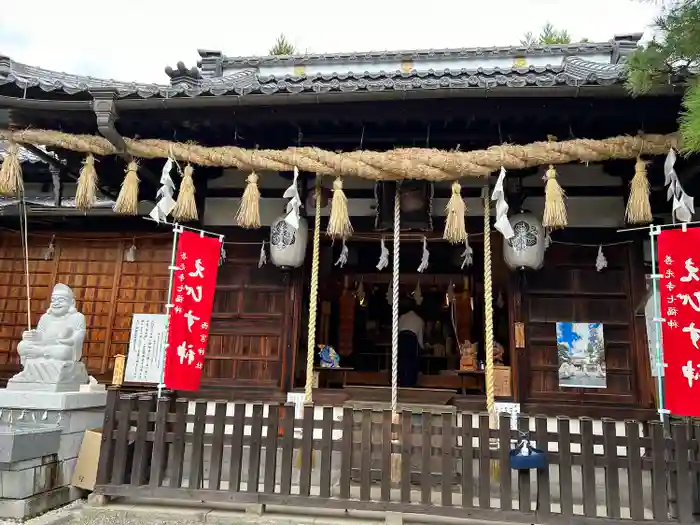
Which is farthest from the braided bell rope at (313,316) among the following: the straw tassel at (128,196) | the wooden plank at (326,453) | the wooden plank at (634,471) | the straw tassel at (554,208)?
the wooden plank at (634,471)

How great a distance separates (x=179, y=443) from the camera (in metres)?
4.99

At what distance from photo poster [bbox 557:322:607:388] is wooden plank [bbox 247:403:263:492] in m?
4.20

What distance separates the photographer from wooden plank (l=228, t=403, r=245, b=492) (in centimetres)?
489

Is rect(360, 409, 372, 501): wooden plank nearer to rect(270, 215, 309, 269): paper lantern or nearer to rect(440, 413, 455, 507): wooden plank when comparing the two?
rect(440, 413, 455, 507): wooden plank

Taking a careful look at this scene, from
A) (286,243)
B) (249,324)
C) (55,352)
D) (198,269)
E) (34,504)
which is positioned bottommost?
(34,504)

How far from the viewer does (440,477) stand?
15.3 feet

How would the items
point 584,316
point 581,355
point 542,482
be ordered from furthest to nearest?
point 584,316, point 581,355, point 542,482

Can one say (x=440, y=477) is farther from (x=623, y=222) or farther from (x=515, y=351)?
(x=623, y=222)

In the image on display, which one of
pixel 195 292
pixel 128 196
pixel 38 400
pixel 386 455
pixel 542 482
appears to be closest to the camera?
pixel 542 482

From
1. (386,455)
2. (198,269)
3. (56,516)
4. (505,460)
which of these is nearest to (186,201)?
(198,269)

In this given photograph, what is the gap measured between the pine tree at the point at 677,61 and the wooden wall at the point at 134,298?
5141 millimetres

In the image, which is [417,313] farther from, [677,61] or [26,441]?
[26,441]

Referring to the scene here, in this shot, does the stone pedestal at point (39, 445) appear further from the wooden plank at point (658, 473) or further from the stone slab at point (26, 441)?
the wooden plank at point (658, 473)

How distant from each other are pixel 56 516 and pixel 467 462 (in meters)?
4.18
